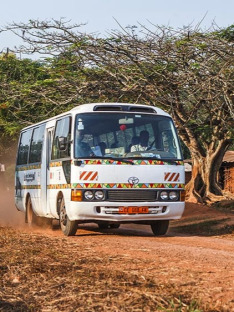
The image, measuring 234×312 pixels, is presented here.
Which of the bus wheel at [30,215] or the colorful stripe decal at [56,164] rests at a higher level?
the colorful stripe decal at [56,164]

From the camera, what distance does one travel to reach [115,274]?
8.61m

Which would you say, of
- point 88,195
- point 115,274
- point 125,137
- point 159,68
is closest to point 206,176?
point 159,68

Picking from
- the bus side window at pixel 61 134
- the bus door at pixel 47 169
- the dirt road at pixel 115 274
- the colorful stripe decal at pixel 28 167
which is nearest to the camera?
the dirt road at pixel 115 274

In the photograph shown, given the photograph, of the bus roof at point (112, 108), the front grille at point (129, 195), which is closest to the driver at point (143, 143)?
the bus roof at point (112, 108)

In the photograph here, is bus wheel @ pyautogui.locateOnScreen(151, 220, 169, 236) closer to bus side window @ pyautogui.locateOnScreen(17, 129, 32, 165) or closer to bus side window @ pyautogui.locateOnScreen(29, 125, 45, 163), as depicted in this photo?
bus side window @ pyautogui.locateOnScreen(29, 125, 45, 163)

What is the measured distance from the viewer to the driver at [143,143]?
14852 millimetres

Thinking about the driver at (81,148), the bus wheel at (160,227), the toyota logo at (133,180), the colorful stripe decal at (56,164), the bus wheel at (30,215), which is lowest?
the bus wheel at (160,227)

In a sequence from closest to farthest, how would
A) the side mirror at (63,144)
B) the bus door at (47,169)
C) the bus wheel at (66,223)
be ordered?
the side mirror at (63,144)
the bus wheel at (66,223)
the bus door at (47,169)

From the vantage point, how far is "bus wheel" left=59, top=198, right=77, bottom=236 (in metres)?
14.9

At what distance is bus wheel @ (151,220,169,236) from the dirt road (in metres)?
1.57

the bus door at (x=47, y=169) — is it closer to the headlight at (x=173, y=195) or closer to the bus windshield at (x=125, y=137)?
the bus windshield at (x=125, y=137)

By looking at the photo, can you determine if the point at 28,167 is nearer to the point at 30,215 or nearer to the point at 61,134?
the point at 30,215

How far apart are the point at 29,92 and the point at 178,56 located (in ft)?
19.9

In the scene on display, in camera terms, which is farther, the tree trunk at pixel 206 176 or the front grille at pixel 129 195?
the tree trunk at pixel 206 176
